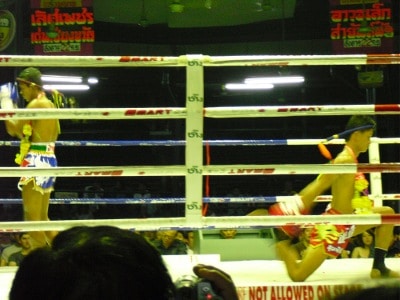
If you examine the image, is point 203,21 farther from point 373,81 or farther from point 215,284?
point 215,284

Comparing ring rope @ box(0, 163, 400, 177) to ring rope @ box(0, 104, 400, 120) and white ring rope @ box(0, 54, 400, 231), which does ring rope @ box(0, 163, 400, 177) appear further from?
ring rope @ box(0, 104, 400, 120)

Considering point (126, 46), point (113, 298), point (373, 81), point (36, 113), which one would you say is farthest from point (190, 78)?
point (126, 46)

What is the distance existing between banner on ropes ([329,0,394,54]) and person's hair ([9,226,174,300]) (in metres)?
8.28

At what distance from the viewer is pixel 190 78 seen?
2934mm

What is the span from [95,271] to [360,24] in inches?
334

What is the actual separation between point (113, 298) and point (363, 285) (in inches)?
11.5

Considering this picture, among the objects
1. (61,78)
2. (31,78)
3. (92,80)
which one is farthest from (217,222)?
(92,80)

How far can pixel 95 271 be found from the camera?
28.2 inches

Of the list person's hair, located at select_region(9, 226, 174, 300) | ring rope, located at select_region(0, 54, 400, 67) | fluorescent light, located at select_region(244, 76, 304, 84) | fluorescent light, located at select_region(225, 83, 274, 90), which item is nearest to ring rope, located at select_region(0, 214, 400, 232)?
ring rope, located at select_region(0, 54, 400, 67)

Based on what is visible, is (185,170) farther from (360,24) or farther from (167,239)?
(360,24)

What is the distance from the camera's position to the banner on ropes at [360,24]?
28.0 ft

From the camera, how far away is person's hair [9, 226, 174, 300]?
2.32 ft

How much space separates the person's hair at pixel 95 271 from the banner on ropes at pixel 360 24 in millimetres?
8281

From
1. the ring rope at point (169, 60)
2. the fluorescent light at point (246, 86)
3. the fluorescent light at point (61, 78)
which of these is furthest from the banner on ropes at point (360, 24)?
the ring rope at point (169, 60)
